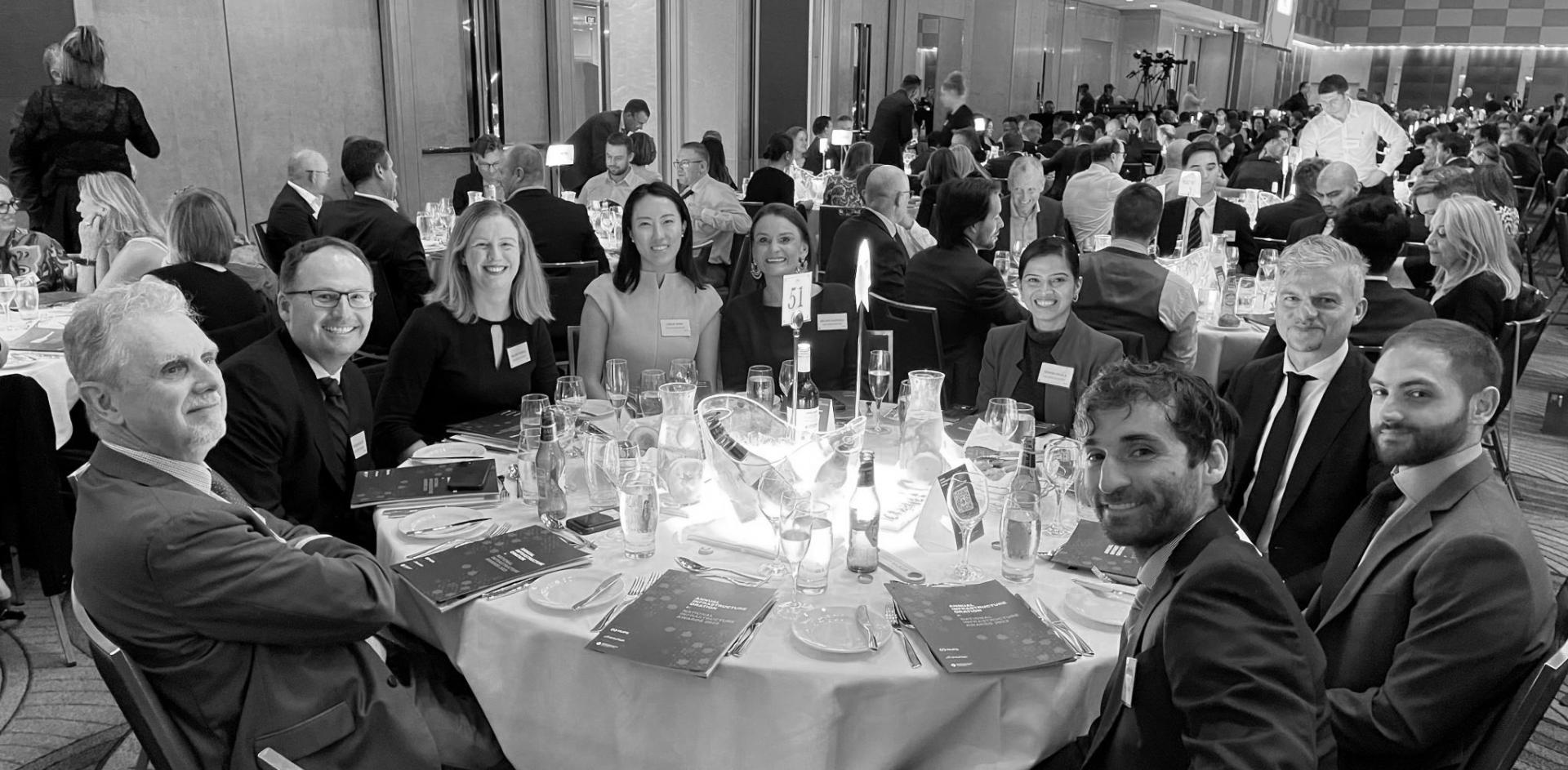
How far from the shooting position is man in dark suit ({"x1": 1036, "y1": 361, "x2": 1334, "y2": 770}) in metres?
1.31

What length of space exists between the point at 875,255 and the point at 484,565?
3.43 m

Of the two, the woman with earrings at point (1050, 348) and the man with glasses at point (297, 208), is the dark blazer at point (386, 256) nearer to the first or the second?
the man with glasses at point (297, 208)

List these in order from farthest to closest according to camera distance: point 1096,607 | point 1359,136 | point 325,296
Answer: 1. point 1359,136
2. point 325,296
3. point 1096,607

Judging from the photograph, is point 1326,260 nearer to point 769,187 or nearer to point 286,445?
point 286,445

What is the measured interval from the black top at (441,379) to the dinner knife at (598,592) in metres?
1.34

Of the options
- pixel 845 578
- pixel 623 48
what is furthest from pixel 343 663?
A: pixel 623 48

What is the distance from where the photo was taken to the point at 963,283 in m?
4.41

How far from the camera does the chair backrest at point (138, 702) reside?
152 centimetres

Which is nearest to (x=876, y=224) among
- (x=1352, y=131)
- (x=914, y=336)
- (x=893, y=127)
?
(x=914, y=336)

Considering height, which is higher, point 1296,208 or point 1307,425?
point 1296,208

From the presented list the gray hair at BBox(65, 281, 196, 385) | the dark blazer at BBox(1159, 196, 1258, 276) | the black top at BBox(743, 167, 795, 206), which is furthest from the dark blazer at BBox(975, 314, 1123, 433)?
the black top at BBox(743, 167, 795, 206)

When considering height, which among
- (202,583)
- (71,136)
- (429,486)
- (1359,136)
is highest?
(1359,136)

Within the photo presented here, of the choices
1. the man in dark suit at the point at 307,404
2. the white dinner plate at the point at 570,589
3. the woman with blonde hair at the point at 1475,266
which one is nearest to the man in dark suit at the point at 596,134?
the woman with blonde hair at the point at 1475,266

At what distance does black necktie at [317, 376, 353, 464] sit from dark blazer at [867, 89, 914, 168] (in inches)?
314
